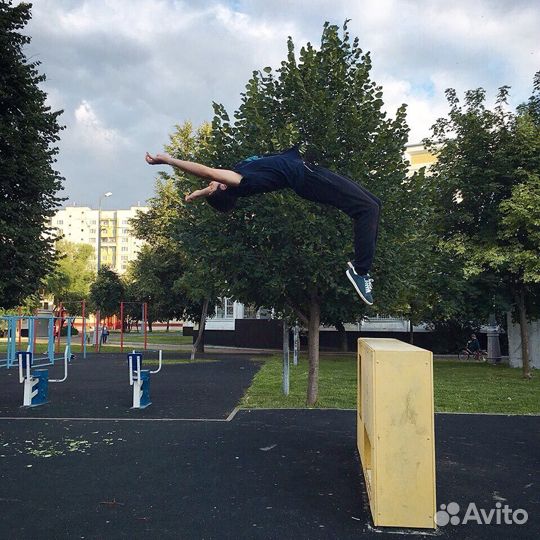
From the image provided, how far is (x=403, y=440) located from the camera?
4.40m

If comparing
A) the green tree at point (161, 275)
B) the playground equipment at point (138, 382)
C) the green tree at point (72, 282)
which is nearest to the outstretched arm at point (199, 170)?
the playground equipment at point (138, 382)

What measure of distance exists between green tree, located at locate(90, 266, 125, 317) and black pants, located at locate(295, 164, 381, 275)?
96.8 feet

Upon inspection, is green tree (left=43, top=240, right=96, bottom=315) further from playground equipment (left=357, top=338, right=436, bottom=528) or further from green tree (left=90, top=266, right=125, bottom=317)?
playground equipment (left=357, top=338, right=436, bottom=528)

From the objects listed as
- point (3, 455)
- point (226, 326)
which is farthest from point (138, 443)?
point (226, 326)

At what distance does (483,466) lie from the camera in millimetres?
6250

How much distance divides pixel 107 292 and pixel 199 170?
2999 centimetres

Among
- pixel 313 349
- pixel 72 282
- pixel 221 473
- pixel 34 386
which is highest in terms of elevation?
pixel 72 282

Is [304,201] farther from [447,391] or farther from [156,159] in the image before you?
[447,391]

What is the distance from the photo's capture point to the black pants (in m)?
4.36

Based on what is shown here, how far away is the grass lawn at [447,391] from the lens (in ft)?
36.4

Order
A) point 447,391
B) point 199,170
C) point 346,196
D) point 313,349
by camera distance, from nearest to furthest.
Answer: point 199,170 → point 346,196 → point 313,349 → point 447,391

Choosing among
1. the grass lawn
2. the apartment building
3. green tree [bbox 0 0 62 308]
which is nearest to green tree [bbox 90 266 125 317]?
the grass lawn

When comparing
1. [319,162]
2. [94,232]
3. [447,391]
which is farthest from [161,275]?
[94,232]

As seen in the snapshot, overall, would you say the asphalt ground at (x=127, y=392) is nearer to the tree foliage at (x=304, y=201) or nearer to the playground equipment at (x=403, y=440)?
the tree foliage at (x=304, y=201)
